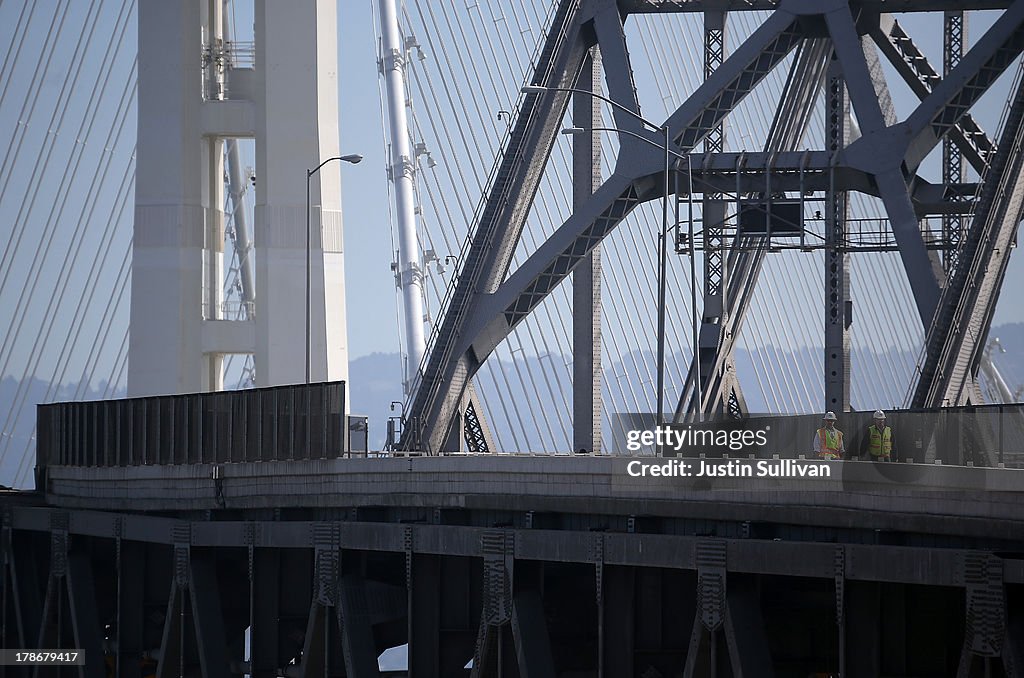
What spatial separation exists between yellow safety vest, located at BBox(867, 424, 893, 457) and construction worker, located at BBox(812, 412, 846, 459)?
1.57 feet

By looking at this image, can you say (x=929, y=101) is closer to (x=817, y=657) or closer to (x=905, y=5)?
(x=905, y=5)

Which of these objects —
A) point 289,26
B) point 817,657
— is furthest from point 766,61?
point 817,657

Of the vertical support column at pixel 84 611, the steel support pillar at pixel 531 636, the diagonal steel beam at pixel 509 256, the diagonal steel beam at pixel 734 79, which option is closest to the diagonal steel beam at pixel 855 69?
the diagonal steel beam at pixel 734 79

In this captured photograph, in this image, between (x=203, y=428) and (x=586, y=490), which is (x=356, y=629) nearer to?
(x=586, y=490)

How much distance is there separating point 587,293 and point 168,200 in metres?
13.3

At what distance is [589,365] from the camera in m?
51.5

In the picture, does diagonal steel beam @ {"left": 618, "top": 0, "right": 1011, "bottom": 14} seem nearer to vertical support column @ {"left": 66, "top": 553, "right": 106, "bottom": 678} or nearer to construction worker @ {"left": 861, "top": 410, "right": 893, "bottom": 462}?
vertical support column @ {"left": 66, "top": 553, "right": 106, "bottom": 678}

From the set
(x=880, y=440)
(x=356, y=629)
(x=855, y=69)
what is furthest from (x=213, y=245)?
(x=880, y=440)

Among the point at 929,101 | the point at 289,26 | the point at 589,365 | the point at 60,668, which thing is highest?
the point at 289,26

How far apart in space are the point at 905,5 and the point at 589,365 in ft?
40.4

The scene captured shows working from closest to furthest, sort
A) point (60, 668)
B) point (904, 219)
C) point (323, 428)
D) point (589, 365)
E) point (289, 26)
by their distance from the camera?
point (323, 428)
point (60, 668)
point (904, 219)
point (589, 365)
point (289, 26)

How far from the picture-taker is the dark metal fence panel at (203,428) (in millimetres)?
36969

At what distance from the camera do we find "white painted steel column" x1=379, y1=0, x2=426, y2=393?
93250 mm

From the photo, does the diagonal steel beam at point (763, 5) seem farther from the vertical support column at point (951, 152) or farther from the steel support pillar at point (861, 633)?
the steel support pillar at point (861, 633)
